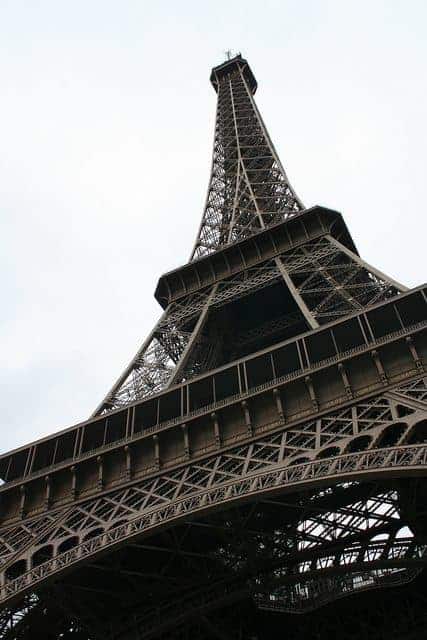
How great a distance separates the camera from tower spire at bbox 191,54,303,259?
134 feet

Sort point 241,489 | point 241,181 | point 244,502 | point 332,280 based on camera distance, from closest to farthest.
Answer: point 244,502, point 241,489, point 332,280, point 241,181

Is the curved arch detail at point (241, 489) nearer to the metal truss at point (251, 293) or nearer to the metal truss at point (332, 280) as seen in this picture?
the metal truss at point (251, 293)

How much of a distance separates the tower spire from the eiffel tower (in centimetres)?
1533

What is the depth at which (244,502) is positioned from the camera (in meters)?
16.2

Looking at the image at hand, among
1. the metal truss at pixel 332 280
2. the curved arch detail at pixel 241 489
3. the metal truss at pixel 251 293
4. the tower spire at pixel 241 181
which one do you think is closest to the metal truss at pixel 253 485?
the curved arch detail at pixel 241 489

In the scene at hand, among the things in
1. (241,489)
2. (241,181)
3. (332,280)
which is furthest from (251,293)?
(241,489)

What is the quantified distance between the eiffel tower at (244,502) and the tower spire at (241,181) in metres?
15.3

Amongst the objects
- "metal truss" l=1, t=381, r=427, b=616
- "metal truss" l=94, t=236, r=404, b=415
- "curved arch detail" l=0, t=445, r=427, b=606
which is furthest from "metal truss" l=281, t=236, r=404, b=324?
"curved arch detail" l=0, t=445, r=427, b=606

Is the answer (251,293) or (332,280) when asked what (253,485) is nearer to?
(332,280)

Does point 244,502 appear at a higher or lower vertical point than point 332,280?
lower

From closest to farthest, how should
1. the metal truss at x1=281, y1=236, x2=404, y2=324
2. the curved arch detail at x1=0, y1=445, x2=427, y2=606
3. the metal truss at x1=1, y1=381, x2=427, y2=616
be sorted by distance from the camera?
the curved arch detail at x1=0, y1=445, x2=427, y2=606 < the metal truss at x1=1, y1=381, x2=427, y2=616 < the metal truss at x1=281, y1=236, x2=404, y2=324

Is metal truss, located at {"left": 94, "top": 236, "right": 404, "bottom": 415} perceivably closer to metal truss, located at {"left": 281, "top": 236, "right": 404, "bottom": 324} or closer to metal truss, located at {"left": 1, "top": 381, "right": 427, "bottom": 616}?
metal truss, located at {"left": 281, "top": 236, "right": 404, "bottom": 324}

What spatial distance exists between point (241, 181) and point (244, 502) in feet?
107

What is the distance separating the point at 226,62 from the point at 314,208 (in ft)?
117
